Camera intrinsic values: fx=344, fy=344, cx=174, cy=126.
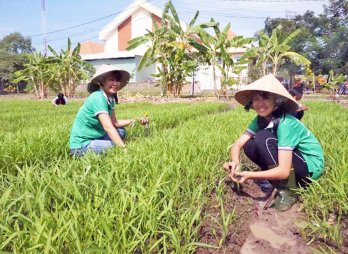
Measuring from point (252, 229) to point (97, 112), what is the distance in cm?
169

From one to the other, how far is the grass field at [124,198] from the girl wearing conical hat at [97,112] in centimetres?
39

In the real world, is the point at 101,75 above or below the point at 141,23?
below

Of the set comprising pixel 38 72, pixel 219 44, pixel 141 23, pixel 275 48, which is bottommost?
pixel 38 72

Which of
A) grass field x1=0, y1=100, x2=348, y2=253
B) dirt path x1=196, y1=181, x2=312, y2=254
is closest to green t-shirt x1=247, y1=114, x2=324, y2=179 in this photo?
grass field x1=0, y1=100, x2=348, y2=253

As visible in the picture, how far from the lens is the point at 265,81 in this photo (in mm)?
2234

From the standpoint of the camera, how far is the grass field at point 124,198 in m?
1.40

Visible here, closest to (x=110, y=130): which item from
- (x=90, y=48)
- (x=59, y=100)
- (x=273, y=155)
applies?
(x=273, y=155)

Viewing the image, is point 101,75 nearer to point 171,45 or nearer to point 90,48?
point 171,45

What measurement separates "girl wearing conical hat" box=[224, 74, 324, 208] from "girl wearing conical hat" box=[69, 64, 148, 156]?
3.98 feet

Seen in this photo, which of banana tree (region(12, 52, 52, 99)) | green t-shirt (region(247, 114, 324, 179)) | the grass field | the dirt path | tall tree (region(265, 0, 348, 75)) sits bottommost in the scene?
the dirt path

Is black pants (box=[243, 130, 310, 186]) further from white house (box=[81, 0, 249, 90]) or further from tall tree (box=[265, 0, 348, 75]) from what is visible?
tall tree (box=[265, 0, 348, 75])

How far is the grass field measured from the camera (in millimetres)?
1396

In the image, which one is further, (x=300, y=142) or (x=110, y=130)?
(x=110, y=130)

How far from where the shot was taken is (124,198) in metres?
1.65
